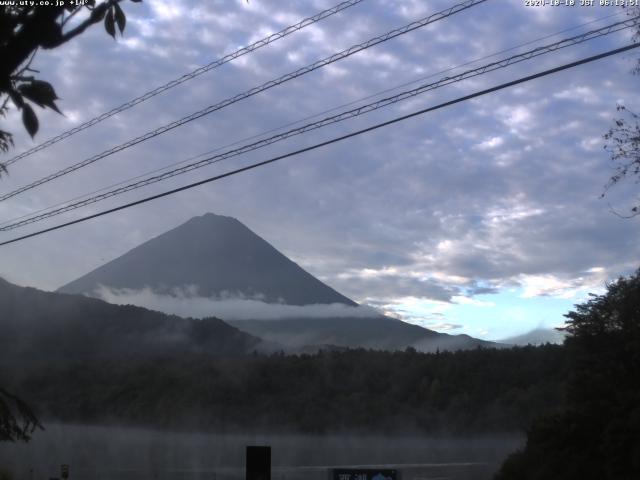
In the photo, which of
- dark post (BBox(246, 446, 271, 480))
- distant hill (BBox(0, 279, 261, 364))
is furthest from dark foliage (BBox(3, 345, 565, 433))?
dark post (BBox(246, 446, 271, 480))

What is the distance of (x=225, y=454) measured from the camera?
81375 mm

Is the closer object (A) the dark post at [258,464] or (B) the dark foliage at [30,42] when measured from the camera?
(B) the dark foliage at [30,42]

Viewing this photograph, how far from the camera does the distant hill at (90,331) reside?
97812mm

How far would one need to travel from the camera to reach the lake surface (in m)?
64.9

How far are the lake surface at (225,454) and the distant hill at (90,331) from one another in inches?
528

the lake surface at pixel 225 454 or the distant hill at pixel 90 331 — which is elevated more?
the distant hill at pixel 90 331

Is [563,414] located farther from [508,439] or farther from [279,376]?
[279,376]

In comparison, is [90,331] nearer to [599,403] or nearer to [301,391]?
[301,391]

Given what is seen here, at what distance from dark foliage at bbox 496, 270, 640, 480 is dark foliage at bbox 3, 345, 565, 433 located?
6259 cm

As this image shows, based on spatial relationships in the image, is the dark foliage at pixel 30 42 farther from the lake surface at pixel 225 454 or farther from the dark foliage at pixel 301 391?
the dark foliage at pixel 301 391

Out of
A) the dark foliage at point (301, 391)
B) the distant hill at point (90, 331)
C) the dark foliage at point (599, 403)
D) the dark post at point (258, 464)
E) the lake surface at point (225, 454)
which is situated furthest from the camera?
the distant hill at point (90, 331)

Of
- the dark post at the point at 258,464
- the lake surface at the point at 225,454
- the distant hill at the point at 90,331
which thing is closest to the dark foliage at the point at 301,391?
the lake surface at the point at 225,454

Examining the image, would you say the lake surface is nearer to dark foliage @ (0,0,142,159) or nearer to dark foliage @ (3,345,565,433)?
dark foliage @ (3,345,565,433)

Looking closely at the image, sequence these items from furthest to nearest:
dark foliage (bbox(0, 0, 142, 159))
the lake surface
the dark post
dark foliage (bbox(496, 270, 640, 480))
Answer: the lake surface
dark foliage (bbox(496, 270, 640, 480))
the dark post
dark foliage (bbox(0, 0, 142, 159))
